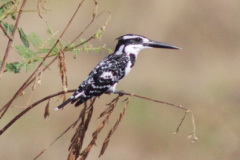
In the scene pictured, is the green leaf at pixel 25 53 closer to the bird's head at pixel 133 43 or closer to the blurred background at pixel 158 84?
the bird's head at pixel 133 43

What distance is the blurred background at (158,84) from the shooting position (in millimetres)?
10852

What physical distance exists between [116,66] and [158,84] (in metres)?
6.96

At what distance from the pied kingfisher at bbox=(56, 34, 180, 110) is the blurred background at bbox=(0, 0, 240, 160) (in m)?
4.64

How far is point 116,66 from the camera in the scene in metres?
5.26

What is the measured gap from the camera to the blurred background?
35.6 feet

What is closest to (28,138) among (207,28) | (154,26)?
(154,26)

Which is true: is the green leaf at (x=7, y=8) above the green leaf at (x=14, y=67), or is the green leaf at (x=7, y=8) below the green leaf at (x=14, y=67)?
above

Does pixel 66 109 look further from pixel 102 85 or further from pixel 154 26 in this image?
pixel 102 85

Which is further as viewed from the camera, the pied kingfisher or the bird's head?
the bird's head

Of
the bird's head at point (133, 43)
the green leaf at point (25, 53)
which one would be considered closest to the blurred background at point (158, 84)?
the bird's head at point (133, 43)

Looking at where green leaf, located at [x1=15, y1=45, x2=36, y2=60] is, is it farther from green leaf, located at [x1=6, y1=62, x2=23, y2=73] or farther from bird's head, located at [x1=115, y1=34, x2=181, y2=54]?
bird's head, located at [x1=115, y1=34, x2=181, y2=54]

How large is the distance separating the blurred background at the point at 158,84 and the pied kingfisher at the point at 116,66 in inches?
183

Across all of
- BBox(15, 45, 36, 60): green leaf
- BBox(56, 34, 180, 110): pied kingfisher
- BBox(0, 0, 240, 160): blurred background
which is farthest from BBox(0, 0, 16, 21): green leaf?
BBox(0, 0, 240, 160): blurred background

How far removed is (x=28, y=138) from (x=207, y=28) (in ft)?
14.0
